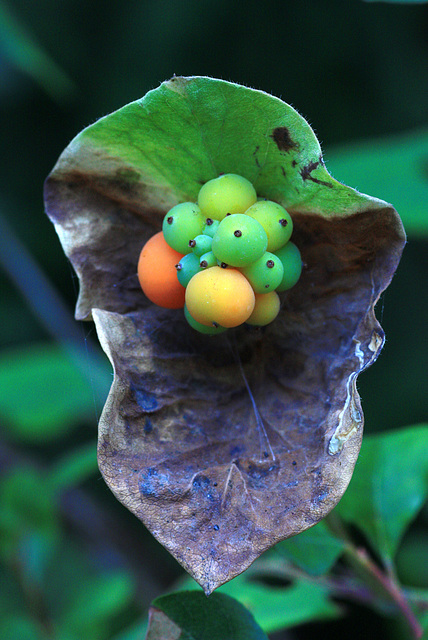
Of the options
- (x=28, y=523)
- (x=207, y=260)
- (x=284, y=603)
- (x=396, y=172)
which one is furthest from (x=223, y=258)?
(x=28, y=523)

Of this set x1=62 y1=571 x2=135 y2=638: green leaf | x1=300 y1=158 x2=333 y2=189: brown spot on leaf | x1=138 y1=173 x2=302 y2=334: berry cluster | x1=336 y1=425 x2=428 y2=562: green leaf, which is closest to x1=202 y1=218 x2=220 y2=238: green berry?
x1=138 y1=173 x2=302 y2=334: berry cluster

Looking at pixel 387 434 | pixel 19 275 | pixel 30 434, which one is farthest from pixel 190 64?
pixel 387 434

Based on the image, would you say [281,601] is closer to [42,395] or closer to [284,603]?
[284,603]

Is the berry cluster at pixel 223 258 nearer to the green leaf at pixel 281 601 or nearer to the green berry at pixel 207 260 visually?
the green berry at pixel 207 260

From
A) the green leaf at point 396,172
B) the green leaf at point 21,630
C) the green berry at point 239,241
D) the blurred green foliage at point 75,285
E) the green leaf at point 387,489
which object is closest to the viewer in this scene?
the green berry at point 239,241

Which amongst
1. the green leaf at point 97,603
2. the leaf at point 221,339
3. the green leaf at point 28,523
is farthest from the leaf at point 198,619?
the green leaf at point 28,523

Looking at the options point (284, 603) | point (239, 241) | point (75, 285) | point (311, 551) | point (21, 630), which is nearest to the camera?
point (239, 241)

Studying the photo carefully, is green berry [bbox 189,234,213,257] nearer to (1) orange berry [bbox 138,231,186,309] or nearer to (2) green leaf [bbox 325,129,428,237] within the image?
(1) orange berry [bbox 138,231,186,309]
